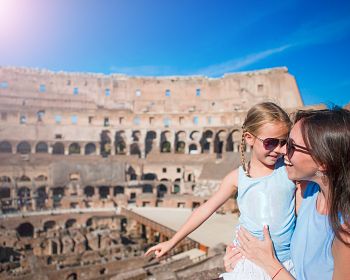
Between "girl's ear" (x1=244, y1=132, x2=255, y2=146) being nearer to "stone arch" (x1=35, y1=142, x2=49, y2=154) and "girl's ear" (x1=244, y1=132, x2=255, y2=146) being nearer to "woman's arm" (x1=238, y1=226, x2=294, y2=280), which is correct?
"woman's arm" (x1=238, y1=226, x2=294, y2=280)

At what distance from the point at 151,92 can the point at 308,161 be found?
131 ft

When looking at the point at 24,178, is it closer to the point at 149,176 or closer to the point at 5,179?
the point at 5,179

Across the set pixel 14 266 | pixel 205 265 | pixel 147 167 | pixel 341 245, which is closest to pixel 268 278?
pixel 341 245

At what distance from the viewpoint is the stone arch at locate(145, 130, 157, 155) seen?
34.7 m

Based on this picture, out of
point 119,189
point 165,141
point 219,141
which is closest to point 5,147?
point 119,189

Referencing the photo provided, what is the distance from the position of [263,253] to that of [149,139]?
33.6 meters

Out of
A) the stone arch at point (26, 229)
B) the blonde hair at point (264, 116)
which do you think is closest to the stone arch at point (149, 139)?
the stone arch at point (26, 229)

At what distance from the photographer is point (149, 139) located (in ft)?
116

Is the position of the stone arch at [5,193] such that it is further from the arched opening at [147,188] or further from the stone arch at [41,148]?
the arched opening at [147,188]

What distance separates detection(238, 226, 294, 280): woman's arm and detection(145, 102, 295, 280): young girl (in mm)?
55

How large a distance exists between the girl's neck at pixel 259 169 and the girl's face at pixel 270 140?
5cm

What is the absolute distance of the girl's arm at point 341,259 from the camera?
134 centimetres

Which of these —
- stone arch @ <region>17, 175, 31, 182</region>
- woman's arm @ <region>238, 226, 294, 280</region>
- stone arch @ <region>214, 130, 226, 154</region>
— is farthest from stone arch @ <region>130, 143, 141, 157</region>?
woman's arm @ <region>238, 226, 294, 280</region>

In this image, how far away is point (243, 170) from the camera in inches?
89.3
